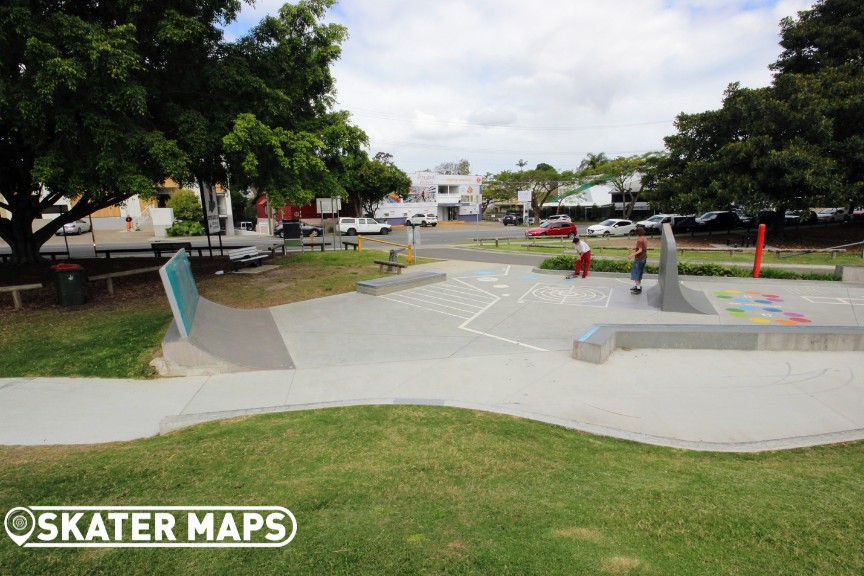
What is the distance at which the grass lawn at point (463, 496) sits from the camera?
8.93 ft

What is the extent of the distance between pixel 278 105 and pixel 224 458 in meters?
10.7

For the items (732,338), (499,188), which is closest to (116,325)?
(732,338)

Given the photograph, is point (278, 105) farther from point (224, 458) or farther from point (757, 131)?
point (757, 131)

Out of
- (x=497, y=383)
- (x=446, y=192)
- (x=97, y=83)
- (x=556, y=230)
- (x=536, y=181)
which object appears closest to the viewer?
(x=497, y=383)

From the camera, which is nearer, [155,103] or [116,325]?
[116,325]

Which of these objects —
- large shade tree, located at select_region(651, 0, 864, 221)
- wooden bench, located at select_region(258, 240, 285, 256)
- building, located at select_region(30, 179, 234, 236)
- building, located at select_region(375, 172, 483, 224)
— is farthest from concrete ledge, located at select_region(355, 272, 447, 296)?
building, located at select_region(375, 172, 483, 224)

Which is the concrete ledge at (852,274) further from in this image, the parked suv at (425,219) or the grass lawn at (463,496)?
the parked suv at (425,219)

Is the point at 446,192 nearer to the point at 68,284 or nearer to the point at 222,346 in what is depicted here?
the point at 68,284

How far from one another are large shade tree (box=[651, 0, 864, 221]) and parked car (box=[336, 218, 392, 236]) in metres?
23.3

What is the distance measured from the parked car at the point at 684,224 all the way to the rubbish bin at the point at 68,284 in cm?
3522

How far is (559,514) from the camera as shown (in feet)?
10.7

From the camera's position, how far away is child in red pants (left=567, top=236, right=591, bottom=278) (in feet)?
47.9

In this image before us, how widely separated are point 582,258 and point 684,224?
23712mm

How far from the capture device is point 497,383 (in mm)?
6727
